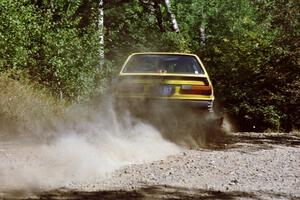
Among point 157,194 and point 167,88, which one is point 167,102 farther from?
point 157,194

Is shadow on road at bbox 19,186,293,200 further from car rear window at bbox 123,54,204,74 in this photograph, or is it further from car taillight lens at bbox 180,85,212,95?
car rear window at bbox 123,54,204,74

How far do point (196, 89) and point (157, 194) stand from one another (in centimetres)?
448

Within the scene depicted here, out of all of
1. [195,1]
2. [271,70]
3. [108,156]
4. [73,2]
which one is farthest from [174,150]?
[195,1]

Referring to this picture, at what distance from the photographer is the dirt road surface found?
20.6 ft

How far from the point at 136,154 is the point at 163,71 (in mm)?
2434

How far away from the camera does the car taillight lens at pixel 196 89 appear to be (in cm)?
1045

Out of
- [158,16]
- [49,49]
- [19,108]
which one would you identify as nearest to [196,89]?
[19,108]

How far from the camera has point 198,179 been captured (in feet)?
23.7

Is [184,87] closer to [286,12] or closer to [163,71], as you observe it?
[163,71]

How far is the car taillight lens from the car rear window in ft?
2.25

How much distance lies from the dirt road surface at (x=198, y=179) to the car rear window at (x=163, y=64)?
6.68 ft

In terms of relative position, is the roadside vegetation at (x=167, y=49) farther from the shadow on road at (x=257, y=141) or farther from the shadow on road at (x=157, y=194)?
the shadow on road at (x=157, y=194)

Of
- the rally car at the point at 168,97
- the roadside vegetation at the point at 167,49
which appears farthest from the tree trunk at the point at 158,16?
the rally car at the point at 168,97

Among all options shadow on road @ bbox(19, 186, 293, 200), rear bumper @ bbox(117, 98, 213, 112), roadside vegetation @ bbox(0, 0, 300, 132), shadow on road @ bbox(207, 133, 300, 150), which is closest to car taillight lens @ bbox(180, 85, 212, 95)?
rear bumper @ bbox(117, 98, 213, 112)
